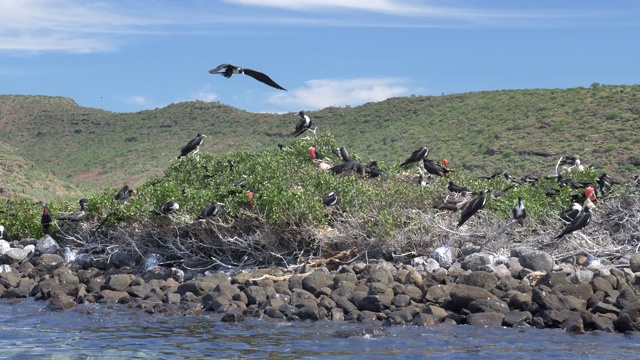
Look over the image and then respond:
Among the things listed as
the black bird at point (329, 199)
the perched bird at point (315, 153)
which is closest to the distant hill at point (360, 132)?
the perched bird at point (315, 153)

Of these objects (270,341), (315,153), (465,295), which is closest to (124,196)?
(315,153)

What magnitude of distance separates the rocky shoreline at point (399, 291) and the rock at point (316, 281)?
0.02 m

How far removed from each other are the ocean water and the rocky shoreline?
323 millimetres

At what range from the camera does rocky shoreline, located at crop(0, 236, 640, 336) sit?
1351cm

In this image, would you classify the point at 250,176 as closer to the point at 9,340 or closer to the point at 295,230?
the point at 295,230

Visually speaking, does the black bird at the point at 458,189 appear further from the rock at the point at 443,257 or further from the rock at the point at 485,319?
the rock at the point at 485,319

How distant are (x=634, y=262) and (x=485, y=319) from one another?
389cm

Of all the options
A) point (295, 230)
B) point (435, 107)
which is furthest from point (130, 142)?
point (295, 230)

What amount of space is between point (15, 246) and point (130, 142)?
5450 cm

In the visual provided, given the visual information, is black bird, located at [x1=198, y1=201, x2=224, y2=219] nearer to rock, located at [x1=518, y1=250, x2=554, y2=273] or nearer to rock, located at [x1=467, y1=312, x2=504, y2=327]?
rock, located at [x1=518, y1=250, x2=554, y2=273]

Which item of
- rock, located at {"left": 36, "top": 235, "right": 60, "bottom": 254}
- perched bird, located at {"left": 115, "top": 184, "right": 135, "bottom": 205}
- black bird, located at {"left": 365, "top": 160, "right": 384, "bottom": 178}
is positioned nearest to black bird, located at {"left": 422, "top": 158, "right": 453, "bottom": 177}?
black bird, located at {"left": 365, "top": 160, "right": 384, "bottom": 178}

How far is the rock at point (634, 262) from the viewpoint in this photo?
51.0ft

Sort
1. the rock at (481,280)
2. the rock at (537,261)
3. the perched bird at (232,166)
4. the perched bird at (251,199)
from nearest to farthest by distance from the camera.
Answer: the rock at (481,280) < the rock at (537,261) < the perched bird at (251,199) < the perched bird at (232,166)

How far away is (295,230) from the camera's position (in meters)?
18.0
